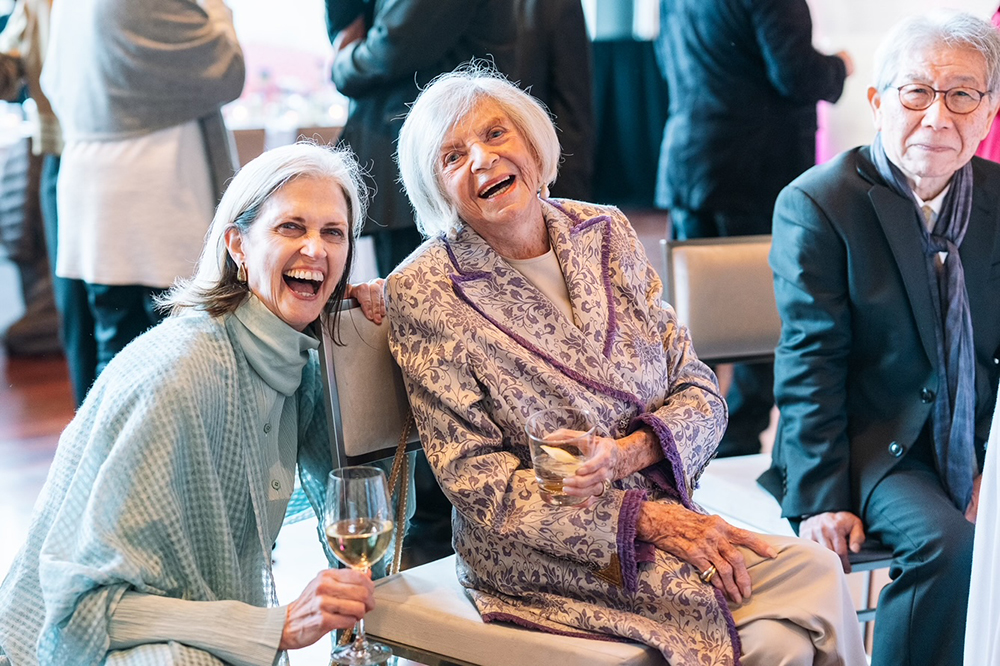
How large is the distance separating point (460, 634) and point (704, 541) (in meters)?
0.42

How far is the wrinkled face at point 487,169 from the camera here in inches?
74.9

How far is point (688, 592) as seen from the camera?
1.71 meters

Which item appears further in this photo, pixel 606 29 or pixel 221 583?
pixel 606 29

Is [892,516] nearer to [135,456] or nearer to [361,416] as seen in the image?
[361,416]

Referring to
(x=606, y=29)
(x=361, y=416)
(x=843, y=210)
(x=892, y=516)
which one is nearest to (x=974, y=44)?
(x=843, y=210)

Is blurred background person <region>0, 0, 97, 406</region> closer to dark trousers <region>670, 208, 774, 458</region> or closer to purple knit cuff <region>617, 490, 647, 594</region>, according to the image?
dark trousers <region>670, 208, 774, 458</region>

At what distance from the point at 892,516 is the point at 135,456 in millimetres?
1387

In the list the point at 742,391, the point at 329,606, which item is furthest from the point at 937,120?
the point at 742,391

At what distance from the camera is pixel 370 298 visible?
196cm

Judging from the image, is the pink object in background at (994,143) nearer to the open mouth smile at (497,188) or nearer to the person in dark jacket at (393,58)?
the person in dark jacket at (393,58)

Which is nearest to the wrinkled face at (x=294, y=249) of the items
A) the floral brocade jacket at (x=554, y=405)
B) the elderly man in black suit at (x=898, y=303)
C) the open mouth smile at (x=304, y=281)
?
the open mouth smile at (x=304, y=281)

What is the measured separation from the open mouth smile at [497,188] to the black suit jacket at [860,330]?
→ 66cm

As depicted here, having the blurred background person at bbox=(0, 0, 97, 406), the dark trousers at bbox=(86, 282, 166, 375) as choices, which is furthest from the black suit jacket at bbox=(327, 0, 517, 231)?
the blurred background person at bbox=(0, 0, 97, 406)

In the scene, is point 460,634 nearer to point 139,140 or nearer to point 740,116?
point 139,140
